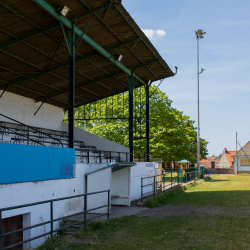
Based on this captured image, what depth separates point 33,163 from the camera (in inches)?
390

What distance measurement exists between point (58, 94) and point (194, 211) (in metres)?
13.8

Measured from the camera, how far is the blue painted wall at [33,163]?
8836 mm

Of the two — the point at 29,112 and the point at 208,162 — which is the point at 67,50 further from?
the point at 208,162

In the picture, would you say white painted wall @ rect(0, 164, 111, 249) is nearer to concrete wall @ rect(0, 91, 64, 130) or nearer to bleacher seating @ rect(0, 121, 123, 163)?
bleacher seating @ rect(0, 121, 123, 163)

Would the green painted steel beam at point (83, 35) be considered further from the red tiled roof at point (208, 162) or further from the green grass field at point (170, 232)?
the red tiled roof at point (208, 162)

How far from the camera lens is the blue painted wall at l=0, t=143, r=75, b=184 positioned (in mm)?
8836

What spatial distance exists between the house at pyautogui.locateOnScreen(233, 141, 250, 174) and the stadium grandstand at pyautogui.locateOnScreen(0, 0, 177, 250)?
108 feet

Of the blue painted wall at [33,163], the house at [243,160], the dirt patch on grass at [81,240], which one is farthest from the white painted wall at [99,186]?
the house at [243,160]

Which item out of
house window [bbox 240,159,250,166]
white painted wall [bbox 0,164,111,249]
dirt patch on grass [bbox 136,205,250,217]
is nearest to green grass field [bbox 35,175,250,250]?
dirt patch on grass [bbox 136,205,250,217]

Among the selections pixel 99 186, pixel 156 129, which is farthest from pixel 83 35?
pixel 156 129

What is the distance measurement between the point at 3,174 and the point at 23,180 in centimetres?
90

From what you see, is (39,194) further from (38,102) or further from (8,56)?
(38,102)

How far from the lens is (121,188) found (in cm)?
1520

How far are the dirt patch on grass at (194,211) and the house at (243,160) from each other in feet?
128
